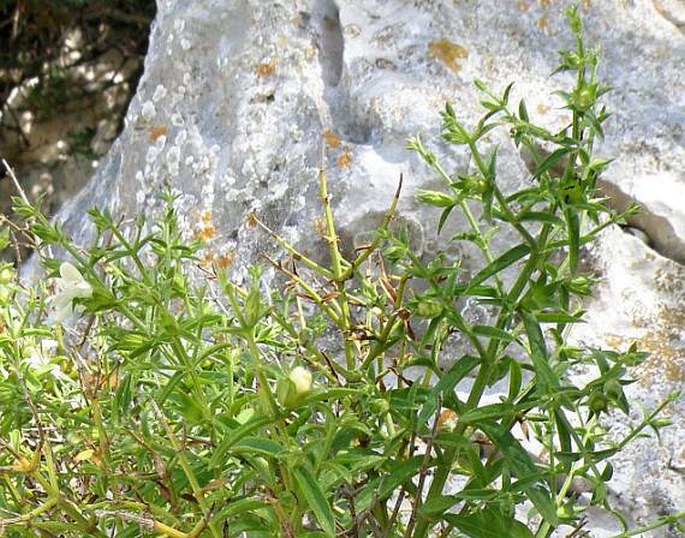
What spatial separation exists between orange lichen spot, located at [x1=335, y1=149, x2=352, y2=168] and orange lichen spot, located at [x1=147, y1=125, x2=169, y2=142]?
0.38 metres

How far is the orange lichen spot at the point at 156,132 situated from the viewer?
5.27 feet

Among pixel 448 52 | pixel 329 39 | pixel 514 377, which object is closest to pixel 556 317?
pixel 514 377

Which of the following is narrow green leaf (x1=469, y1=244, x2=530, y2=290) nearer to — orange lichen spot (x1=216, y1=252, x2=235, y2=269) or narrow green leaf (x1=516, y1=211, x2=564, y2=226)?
narrow green leaf (x1=516, y1=211, x2=564, y2=226)

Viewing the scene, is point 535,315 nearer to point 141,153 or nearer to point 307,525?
point 307,525

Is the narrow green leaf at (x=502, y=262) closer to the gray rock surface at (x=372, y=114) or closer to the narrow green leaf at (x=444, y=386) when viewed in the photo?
the narrow green leaf at (x=444, y=386)

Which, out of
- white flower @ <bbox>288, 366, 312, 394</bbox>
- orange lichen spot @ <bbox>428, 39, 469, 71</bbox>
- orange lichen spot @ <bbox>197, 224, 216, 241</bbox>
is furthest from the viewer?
orange lichen spot @ <bbox>428, 39, 469, 71</bbox>

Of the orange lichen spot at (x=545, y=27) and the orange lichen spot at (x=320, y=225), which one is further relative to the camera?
the orange lichen spot at (x=545, y=27)

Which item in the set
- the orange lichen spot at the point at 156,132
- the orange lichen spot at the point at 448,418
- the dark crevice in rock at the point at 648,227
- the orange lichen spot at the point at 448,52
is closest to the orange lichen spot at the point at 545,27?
the orange lichen spot at the point at 448,52

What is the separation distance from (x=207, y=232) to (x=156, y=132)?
301mm

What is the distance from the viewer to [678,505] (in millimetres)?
1106

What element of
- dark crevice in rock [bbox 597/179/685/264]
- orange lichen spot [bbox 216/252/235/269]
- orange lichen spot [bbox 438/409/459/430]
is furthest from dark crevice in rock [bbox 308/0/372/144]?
orange lichen spot [bbox 438/409/459/430]

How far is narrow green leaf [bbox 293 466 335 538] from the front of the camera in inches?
24.6

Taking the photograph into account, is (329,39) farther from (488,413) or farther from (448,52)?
(488,413)

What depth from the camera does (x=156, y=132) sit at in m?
1.62
